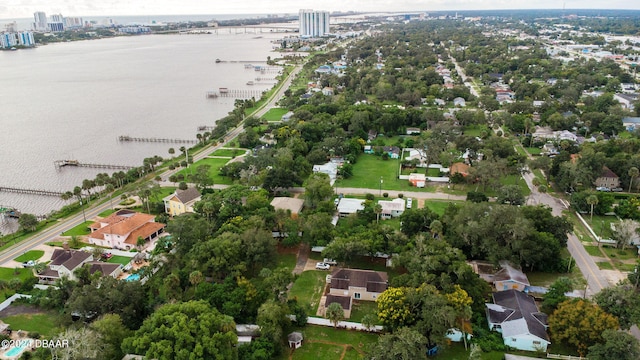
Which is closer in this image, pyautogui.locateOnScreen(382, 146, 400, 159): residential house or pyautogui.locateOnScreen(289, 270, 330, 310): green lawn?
pyautogui.locateOnScreen(289, 270, 330, 310): green lawn

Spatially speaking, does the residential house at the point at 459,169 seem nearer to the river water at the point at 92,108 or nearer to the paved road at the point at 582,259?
the paved road at the point at 582,259

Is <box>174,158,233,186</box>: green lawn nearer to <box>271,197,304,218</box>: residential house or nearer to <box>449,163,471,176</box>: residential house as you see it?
<box>271,197,304,218</box>: residential house

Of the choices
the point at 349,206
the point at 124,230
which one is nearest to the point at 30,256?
the point at 124,230

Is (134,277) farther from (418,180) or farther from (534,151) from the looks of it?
(534,151)

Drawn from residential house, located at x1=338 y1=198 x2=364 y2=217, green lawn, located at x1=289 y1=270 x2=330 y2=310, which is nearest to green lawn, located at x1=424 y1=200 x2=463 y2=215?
residential house, located at x1=338 y1=198 x2=364 y2=217

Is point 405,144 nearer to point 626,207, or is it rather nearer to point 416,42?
point 626,207
